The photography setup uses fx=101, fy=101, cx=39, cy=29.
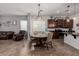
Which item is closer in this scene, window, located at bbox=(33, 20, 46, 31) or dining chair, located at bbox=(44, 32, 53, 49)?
window, located at bbox=(33, 20, 46, 31)

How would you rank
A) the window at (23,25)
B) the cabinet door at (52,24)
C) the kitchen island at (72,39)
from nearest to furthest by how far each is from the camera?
the cabinet door at (52,24) < the window at (23,25) < the kitchen island at (72,39)

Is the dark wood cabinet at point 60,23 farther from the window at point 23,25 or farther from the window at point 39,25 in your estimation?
the window at point 23,25

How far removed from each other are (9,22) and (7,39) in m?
0.99

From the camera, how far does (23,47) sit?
5348 millimetres

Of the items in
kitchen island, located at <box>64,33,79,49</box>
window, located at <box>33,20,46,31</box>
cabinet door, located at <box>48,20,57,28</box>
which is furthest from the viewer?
kitchen island, located at <box>64,33,79,49</box>

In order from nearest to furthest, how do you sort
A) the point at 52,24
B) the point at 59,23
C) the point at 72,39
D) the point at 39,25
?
the point at 39,25 → the point at 52,24 → the point at 59,23 → the point at 72,39

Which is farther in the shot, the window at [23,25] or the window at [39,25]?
the window at [23,25]

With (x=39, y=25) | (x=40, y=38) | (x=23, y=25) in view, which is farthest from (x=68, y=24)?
(x=23, y=25)

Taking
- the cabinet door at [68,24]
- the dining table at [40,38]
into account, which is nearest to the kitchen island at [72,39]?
the cabinet door at [68,24]

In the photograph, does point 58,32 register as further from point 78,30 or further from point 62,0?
point 62,0

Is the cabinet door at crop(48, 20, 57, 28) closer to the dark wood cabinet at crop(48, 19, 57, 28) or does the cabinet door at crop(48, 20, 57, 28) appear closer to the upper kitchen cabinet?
the dark wood cabinet at crop(48, 19, 57, 28)

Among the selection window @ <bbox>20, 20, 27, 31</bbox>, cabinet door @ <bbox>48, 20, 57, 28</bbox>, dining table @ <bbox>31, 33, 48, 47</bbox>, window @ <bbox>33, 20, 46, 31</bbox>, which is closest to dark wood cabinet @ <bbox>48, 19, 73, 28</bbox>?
cabinet door @ <bbox>48, 20, 57, 28</bbox>

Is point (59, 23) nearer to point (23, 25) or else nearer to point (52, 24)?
point (52, 24)

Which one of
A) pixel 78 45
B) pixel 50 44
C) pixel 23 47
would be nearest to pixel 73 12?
pixel 78 45
